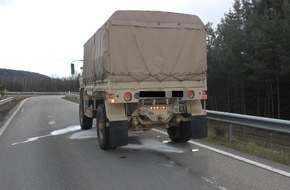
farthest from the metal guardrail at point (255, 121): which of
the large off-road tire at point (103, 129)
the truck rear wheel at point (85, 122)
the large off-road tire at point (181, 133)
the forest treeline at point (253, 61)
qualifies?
the forest treeline at point (253, 61)

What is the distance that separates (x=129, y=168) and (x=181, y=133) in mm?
2964

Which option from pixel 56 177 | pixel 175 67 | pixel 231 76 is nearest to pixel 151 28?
pixel 175 67

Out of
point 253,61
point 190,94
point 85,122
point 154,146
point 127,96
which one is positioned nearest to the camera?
point 127,96

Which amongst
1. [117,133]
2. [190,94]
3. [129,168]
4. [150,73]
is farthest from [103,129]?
[190,94]

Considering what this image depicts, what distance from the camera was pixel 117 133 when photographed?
936 centimetres

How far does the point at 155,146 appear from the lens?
10.3 m

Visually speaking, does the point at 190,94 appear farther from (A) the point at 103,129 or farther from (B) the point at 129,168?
(B) the point at 129,168

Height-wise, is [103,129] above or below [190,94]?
below

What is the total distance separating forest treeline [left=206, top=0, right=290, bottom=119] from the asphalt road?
83.7ft

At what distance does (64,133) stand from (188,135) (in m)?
5.28

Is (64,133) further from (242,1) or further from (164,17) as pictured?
(242,1)

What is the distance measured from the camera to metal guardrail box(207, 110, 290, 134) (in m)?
8.82

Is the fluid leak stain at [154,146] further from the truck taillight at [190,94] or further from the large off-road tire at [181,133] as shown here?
the truck taillight at [190,94]

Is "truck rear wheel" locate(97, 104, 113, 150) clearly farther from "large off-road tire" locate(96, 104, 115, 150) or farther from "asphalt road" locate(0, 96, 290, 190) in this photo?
"asphalt road" locate(0, 96, 290, 190)
